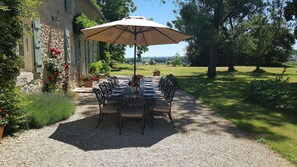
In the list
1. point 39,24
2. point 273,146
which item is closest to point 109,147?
point 273,146

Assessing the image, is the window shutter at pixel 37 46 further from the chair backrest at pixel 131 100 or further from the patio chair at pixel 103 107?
the chair backrest at pixel 131 100

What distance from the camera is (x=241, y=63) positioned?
119 feet

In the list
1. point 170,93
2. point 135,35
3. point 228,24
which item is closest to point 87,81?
point 135,35

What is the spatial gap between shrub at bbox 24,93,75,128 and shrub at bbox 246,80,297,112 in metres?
6.60

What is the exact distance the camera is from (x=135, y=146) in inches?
188

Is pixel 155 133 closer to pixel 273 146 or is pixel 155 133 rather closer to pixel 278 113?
pixel 273 146

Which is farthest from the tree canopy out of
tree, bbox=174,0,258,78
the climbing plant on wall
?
the climbing plant on wall

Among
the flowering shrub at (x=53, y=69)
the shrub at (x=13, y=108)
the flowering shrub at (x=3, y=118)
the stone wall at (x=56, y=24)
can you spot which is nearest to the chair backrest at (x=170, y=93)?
the shrub at (x=13, y=108)

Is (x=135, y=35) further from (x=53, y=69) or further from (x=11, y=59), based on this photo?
(x=11, y=59)

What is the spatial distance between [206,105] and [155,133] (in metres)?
3.99

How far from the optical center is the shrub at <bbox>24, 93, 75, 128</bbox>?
565 cm

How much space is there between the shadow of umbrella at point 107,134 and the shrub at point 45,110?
0.33m

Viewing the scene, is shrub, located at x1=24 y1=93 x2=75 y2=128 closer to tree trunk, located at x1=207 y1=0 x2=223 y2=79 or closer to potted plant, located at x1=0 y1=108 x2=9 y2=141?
potted plant, located at x1=0 y1=108 x2=9 y2=141

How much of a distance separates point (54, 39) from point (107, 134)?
5205 millimetres
